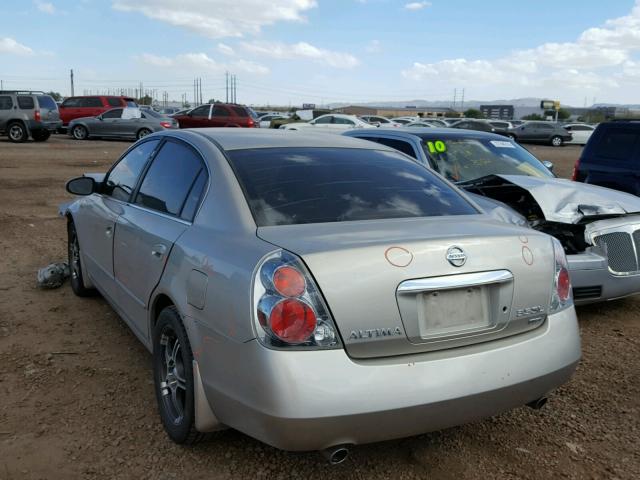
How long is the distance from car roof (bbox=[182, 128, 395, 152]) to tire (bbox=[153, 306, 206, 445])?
1031 mm

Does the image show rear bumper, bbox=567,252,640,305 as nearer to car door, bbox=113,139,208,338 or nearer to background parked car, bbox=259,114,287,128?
car door, bbox=113,139,208,338

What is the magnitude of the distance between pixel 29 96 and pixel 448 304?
2417cm

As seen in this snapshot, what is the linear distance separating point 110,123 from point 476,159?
21841mm

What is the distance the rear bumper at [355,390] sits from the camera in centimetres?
231

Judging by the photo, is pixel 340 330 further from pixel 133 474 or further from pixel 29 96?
pixel 29 96

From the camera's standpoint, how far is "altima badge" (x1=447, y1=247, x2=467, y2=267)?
256 cm

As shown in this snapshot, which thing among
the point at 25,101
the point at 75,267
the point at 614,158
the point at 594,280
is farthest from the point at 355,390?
the point at 25,101

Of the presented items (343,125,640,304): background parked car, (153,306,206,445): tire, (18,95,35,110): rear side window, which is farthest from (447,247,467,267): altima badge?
(18,95,35,110): rear side window

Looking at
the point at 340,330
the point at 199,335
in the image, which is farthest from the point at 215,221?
the point at 340,330

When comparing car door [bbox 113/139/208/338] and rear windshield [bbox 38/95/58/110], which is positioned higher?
rear windshield [bbox 38/95/58/110]

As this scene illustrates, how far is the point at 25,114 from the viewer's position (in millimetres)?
23219

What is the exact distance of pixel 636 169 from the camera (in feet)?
25.7

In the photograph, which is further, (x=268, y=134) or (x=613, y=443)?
(x=268, y=134)

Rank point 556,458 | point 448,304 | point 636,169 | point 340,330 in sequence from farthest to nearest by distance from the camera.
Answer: point 636,169, point 556,458, point 448,304, point 340,330
